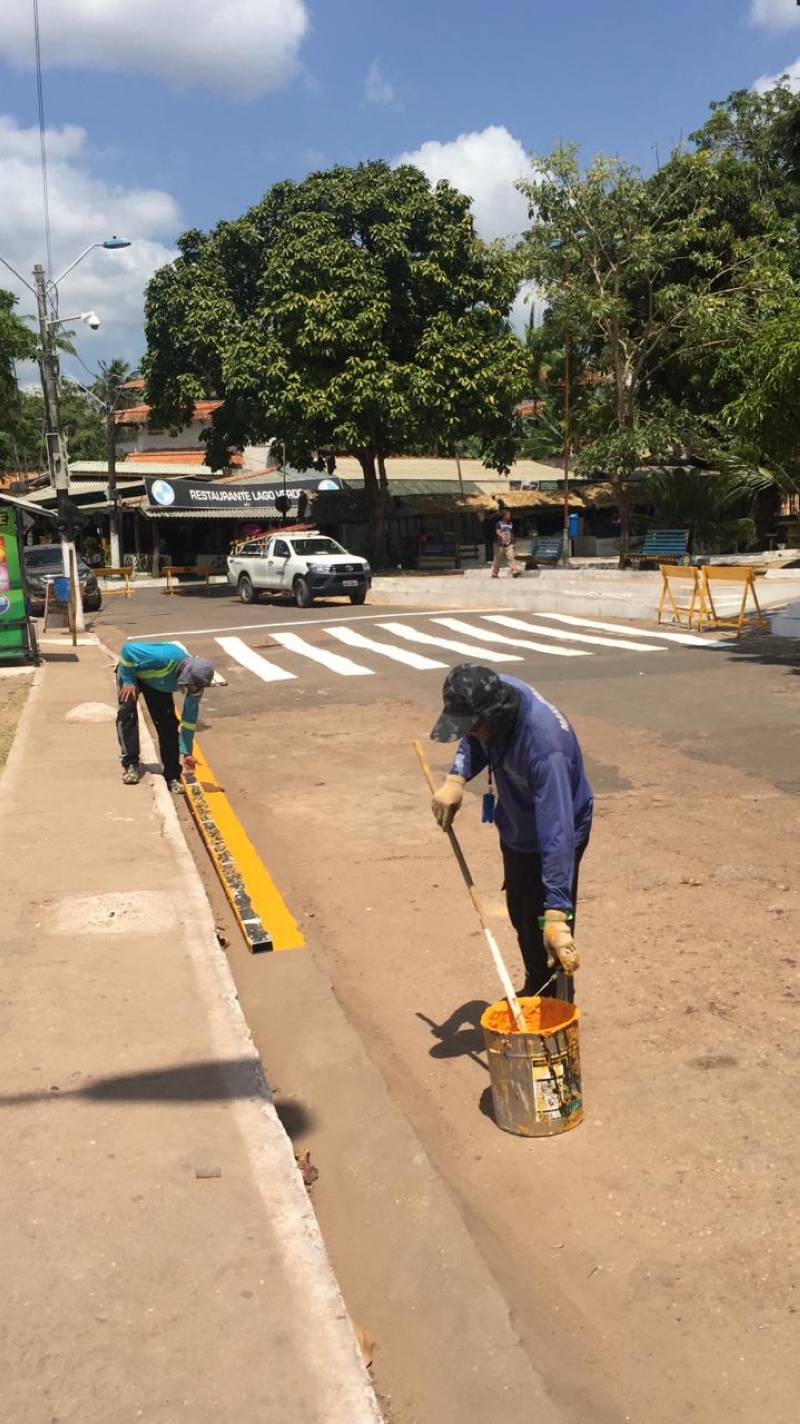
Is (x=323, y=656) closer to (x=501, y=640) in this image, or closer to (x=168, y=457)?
(x=501, y=640)

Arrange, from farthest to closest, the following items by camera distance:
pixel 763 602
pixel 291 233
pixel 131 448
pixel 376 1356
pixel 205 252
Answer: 1. pixel 131 448
2. pixel 205 252
3. pixel 291 233
4. pixel 763 602
5. pixel 376 1356

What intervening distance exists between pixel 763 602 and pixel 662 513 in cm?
1154

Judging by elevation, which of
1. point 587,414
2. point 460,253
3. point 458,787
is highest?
point 460,253

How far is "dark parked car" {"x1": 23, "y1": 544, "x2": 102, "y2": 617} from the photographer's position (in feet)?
83.1

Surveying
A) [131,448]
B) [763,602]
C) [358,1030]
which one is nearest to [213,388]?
[763,602]

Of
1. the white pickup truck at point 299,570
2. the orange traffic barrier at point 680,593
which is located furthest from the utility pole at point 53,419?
the orange traffic barrier at point 680,593

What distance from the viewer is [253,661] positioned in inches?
685

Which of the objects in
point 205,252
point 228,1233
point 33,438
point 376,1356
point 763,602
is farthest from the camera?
point 33,438

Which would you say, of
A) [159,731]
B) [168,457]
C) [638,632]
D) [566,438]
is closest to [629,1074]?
[159,731]

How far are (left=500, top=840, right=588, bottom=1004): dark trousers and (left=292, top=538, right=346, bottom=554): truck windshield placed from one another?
23004 mm

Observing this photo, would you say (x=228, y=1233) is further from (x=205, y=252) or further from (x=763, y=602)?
(x=205, y=252)

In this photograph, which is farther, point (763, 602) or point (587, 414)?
point (587, 414)

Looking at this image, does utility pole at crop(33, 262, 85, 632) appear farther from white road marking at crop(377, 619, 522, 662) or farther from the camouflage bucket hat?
the camouflage bucket hat

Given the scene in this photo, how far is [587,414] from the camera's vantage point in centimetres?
3266
